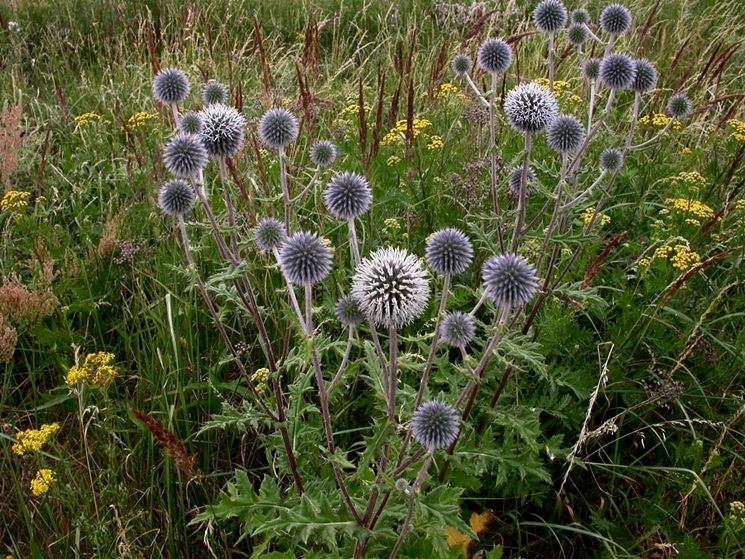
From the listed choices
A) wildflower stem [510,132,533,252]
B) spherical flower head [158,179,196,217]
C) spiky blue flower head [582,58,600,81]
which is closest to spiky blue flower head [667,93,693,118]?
spiky blue flower head [582,58,600,81]

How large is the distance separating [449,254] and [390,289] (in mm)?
264

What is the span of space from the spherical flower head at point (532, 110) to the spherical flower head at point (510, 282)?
773 mm

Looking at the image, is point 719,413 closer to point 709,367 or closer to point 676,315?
point 709,367

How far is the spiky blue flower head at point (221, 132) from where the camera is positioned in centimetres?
231

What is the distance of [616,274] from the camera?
3123mm

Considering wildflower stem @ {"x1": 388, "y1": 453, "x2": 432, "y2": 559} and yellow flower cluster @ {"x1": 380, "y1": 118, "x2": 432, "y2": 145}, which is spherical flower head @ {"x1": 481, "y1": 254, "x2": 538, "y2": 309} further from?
yellow flower cluster @ {"x1": 380, "y1": 118, "x2": 432, "y2": 145}

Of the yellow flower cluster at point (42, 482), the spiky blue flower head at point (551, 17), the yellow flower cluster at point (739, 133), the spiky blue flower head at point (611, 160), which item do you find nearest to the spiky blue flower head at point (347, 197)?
the spiky blue flower head at point (611, 160)

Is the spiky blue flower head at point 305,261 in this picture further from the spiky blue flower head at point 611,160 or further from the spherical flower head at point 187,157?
the spiky blue flower head at point 611,160

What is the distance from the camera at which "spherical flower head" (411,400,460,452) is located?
1.79 metres

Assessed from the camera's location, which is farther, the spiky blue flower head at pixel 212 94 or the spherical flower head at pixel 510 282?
the spiky blue flower head at pixel 212 94

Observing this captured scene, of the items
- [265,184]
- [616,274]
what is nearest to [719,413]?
[616,274]

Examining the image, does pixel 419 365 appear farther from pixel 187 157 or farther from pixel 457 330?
pixel 187 157

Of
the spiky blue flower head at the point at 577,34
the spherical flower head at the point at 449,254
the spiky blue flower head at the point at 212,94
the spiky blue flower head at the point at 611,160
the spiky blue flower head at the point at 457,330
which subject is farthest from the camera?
the spiky blue flower head at the point at 577,34

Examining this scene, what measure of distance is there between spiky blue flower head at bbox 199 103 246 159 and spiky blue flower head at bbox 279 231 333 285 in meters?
0.51
